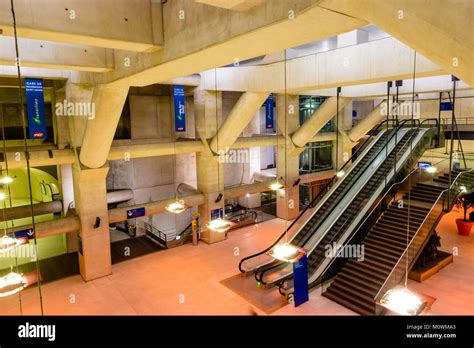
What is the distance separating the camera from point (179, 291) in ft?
37.5

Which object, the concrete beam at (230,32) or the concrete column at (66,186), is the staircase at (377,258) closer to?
the concrete beam at (230,32)

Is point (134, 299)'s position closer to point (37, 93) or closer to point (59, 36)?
point (37, 93)

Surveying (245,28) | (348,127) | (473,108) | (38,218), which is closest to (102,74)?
(245,28)

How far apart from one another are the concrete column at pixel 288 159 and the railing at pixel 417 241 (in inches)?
274

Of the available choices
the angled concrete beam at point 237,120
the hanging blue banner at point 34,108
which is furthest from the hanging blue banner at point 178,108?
the hanging blue banner at point 34,108

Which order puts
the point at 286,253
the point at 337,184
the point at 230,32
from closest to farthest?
the point at 230,32 < the point at 286,253 < the point at 337,184

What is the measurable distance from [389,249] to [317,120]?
735 centimetres

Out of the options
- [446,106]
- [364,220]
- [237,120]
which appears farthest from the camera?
[446,106]

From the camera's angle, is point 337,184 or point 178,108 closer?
point 178,108

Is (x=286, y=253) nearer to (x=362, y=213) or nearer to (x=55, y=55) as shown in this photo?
(x=362, y=213)

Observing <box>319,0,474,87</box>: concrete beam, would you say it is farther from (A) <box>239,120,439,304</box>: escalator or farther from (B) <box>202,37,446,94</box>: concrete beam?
(A) <box>239,120,439,304</box>: escalator

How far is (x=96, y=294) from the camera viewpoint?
37.6 ft

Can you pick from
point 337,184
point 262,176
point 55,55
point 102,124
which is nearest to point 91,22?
point 55,55

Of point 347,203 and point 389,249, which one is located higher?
point 347,203
